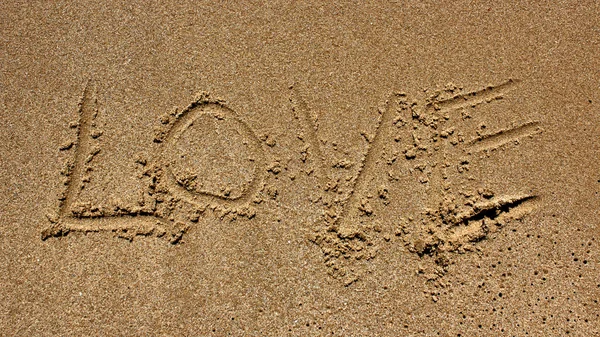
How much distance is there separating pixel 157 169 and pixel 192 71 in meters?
0.39

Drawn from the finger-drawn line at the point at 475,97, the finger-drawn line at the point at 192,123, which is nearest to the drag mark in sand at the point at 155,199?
the finger-drawn line at the point at 192,123

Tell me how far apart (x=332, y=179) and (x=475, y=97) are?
611mm

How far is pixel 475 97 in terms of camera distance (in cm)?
148

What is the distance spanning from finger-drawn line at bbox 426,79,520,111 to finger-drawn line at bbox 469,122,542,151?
0.43 feet

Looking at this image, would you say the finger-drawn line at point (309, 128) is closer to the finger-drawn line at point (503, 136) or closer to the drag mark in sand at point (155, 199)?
the drag mark in sand at point (155, 199)

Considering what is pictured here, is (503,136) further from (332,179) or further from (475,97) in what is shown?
(332,179)

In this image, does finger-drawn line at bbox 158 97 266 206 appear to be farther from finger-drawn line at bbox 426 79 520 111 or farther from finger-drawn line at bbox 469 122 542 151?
finger-drawn line at bbox 469 122 542 151

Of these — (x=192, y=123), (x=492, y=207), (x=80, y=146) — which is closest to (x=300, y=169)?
Result: (x=192, y=123)

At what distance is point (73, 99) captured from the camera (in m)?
1.51

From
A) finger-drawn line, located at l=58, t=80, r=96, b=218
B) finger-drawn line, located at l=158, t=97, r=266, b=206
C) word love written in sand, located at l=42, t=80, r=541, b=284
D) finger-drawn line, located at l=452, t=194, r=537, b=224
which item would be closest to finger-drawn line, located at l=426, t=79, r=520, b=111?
word love written in sand, located at l=42, t=80, r=541, b=284

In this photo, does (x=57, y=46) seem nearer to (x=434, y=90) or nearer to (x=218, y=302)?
(x=218, y=302)

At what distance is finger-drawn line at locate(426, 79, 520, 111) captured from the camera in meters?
1.48

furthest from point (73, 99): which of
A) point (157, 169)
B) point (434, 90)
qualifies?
point (434, 90)

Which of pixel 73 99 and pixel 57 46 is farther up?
pixel 57 46
